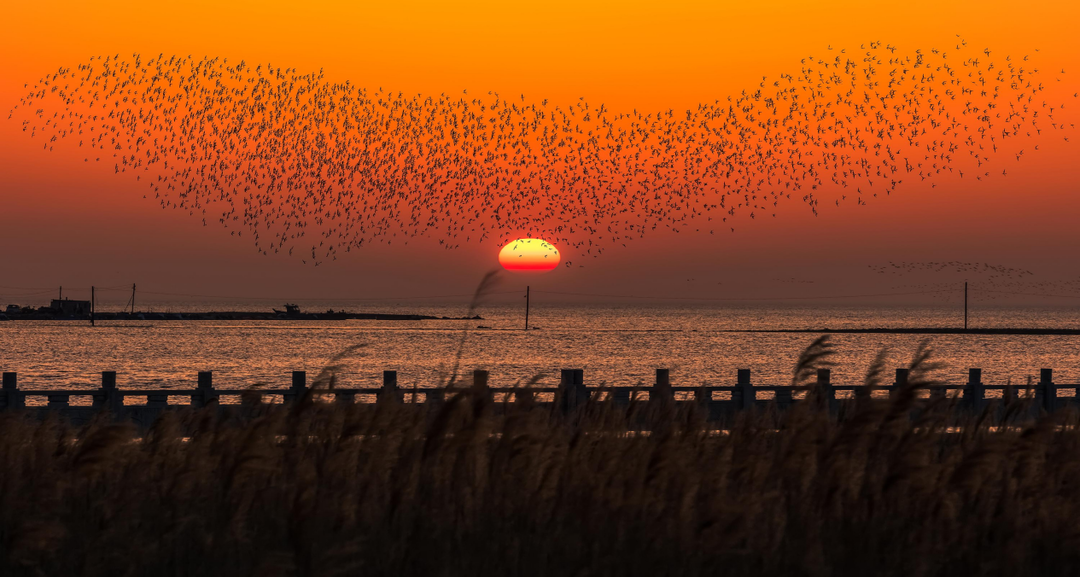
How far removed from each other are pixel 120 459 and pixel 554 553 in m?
3.63

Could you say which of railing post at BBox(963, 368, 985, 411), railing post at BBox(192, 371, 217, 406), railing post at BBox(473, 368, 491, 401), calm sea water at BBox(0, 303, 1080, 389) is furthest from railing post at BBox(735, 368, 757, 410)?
calm sea water at BBox(0, 303, 1080, 389)

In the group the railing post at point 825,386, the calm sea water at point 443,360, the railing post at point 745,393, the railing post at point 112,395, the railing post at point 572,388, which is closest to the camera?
the railing post at point 825,386

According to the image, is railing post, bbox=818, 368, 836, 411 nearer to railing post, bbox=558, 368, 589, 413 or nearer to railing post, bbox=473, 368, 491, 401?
railing post, bbox=473, 368, 491, 401

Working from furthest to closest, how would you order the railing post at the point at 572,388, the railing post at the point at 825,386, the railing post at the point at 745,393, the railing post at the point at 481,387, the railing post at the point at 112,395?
the railing post at the point at 745,393, the railing post at the point at 112,395, the railing post at the point at 572,388, the railing post at the point at 825,386, the railing post at the point at 481,387

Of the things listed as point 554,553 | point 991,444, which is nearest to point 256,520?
point 554,553

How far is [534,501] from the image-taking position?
273 inches

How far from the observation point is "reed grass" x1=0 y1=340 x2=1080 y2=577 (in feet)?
20.2

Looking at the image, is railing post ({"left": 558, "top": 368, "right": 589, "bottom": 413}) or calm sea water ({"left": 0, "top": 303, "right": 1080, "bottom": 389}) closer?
railing post ({"left": 558, "top": 368, "right": 589, "bottom": 413})

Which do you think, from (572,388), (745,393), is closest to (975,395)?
(745,393)

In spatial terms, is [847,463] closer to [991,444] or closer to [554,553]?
[991,444]

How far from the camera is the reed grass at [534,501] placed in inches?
243

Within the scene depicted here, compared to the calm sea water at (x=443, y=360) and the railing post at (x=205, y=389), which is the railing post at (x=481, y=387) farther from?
the calm sea water at (x=443, y=360)

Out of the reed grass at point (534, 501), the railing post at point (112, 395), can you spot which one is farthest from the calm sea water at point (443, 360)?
the reed grass at point (534, 501)

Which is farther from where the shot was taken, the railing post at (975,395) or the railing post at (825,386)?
the railing post at (975,395)
